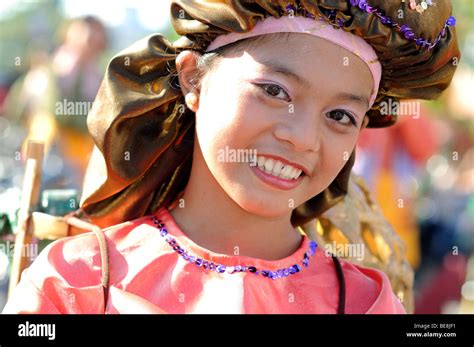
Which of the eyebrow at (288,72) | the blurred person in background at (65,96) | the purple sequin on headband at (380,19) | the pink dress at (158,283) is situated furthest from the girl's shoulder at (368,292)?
the blurred person in background at (65,96)

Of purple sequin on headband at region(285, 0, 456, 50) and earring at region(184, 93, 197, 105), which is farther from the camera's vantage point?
earring at region(184, 93, 197, 105)

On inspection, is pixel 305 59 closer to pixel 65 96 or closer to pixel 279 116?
pixel 279 116

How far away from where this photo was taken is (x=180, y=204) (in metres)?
2.36

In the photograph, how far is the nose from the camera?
6.85ft

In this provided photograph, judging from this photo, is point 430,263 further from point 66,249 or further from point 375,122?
point 66,249

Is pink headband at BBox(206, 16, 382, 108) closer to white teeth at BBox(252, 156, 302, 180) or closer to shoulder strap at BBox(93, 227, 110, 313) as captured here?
white teeth at BBox(252, 156, 302, 180)

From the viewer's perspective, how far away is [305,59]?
6.91 feet

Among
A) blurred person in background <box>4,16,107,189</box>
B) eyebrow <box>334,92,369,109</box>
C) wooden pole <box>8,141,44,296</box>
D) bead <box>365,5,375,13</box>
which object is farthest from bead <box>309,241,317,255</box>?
blurred person in background <box>4,16,107,189</box>

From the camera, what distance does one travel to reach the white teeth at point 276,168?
→ 2.13 metres

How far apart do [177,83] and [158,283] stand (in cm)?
53

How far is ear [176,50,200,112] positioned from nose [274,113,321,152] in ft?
0.89

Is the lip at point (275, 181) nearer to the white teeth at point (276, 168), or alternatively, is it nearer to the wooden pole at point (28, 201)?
the white teeth at point (276, 168)

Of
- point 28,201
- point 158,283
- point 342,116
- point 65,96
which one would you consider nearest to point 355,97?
point 342,116

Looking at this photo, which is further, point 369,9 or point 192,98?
point 192,98
